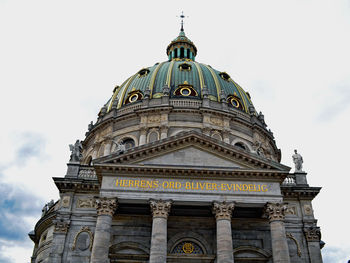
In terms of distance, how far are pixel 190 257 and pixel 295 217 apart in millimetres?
7953

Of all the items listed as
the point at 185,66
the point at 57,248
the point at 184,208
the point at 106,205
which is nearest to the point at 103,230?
the point at 106,205

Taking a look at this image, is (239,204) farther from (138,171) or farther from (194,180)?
(138,171)

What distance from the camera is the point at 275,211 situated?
21719 millimetres

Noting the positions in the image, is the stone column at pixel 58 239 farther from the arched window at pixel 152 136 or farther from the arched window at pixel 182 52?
the arched window at pixel 182 52

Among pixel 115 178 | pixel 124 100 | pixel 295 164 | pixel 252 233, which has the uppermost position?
pixel 124 100

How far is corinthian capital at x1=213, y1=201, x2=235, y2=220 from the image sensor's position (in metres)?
21.5

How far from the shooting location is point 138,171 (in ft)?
74.4

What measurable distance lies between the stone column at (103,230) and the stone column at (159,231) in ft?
7.97

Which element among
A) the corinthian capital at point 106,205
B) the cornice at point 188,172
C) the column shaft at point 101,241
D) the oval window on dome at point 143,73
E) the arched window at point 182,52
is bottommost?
A: the column shaft at point 101,241

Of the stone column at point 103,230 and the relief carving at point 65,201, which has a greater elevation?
the relief carving at point 65,201

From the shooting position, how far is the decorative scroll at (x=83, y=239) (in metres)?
24.4

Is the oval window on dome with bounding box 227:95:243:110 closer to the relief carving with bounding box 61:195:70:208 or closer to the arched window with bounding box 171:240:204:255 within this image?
the arched window with bounding box 171:240:204:255

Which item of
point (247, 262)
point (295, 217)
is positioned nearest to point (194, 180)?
point (247, 262)

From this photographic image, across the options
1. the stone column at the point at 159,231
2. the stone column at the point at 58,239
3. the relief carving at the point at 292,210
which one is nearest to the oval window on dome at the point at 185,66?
the relief carving at the point at 292,210
